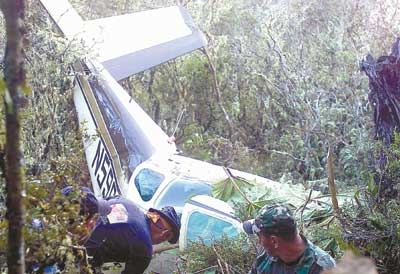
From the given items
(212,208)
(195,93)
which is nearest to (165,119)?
(195,93)

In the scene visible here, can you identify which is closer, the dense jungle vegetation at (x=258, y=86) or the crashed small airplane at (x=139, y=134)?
the crashed small airplane at (x=139, y=134)

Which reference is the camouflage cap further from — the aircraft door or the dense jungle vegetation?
the dense jungle vegetation

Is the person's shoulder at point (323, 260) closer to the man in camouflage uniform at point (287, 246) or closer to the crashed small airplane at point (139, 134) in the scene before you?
the man in camouflage uniform at point (287, 246)

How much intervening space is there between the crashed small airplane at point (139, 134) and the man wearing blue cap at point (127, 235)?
0.18 m

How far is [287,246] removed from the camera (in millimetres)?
2811

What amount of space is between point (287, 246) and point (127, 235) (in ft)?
5.43

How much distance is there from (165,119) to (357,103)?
11.1 ft

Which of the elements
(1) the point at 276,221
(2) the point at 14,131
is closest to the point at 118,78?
(1) the point at 276,221

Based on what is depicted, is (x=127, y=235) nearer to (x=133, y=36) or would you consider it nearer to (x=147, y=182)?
(x=147, y=182)

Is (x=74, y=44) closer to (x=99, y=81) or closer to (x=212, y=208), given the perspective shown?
(x=99, y=81)

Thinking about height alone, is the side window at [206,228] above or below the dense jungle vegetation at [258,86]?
above

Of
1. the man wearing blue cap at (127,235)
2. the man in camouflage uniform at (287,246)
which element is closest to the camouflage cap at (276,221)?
the man in camouflage uniform at (287,246)

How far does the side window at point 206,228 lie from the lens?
4398 millimetres

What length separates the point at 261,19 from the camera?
35.7ft
